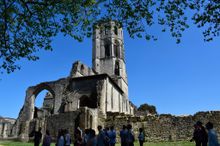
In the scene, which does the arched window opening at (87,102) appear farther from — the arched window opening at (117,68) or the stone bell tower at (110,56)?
the arched window opening at (117,68)

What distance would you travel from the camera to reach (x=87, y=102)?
1468 inches

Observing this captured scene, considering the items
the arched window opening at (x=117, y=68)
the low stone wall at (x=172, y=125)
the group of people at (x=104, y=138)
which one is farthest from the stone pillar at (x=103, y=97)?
the group of people at (x=104, y=138)

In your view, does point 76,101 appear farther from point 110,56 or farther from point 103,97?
point 110,56

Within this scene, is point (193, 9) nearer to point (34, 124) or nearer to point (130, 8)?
point (130, 8)

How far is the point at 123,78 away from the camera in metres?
55.6

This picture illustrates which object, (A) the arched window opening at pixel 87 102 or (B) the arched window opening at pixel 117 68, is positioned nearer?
(A) the arched window opening at pixel 87 102

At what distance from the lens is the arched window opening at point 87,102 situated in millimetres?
36150

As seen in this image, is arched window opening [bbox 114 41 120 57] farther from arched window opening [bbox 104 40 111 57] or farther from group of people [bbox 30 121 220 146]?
group of people [bbox 30 121 220 146]

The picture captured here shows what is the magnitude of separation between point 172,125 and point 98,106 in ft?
42.2

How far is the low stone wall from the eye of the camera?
2239cm

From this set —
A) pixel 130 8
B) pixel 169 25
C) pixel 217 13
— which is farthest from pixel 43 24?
pixel 217 13

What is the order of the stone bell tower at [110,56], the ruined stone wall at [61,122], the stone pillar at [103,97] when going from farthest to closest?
the stone bell tower at [110,56], the stone pillar at [103,97], the ruined stone wall at [61,122]

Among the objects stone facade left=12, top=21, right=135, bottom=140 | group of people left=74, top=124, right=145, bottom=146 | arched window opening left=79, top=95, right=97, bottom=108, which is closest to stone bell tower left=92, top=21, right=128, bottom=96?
stone facade left=12, top=21, right=135, bottom=140

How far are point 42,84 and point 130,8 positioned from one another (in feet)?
87.7
